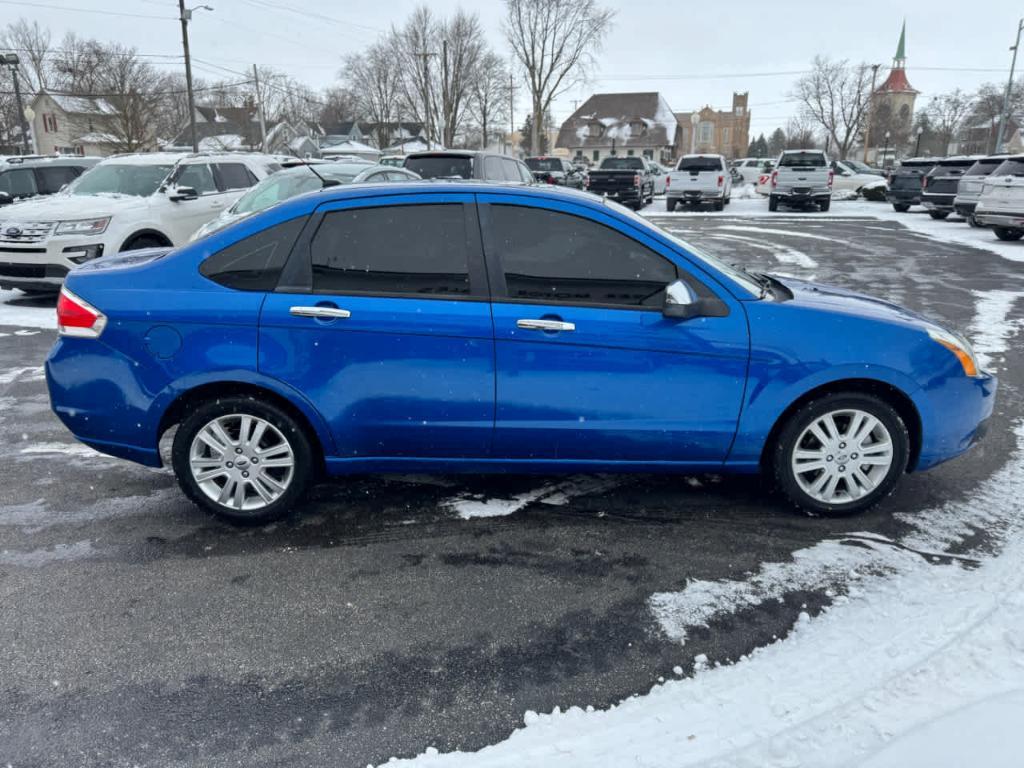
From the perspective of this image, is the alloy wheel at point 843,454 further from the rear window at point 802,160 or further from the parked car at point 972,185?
the rear window at point 802,160

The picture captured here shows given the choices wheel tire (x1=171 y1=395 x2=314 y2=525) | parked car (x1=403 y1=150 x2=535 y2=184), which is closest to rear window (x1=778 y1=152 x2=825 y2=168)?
parked car (x1=403 y1=150 x2=535 y2=184)

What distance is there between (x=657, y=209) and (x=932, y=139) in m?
50.8

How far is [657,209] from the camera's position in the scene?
28.4 m

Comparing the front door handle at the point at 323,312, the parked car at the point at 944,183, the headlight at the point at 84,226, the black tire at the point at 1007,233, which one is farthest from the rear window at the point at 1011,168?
the headlight at the point at 84,226

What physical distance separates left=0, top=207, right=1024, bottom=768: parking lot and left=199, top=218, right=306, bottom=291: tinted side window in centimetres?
129

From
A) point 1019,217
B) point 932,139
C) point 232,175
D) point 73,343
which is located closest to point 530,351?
point 73,343

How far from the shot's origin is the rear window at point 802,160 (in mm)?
25203

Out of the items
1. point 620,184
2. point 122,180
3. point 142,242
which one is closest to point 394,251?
point 142,242

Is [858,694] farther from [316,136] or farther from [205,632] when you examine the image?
[316,136]

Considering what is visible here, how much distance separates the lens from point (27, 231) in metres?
9.12

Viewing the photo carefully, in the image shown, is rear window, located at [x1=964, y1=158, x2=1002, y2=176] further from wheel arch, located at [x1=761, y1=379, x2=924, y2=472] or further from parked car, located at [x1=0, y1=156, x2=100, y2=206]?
parked car, located at [x1=0, y1=156, x2=100, y2=206]

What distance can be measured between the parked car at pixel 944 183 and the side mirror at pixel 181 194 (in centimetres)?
2001

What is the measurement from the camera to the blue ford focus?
11.8 ft

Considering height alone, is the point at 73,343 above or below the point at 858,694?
above
